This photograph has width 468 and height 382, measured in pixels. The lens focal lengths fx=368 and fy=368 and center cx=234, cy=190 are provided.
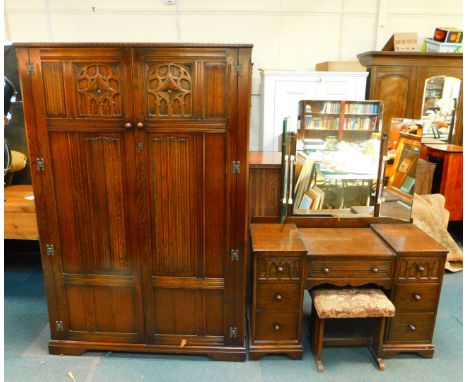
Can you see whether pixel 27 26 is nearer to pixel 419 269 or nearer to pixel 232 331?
pixel 232 331

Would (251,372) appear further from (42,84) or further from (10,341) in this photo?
(42,84)

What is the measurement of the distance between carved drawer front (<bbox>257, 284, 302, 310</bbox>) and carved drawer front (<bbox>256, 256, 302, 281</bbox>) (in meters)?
0.05

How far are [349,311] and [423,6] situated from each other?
3.56m

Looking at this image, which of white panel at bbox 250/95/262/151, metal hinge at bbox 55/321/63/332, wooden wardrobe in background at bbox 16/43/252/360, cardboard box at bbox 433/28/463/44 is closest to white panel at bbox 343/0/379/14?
cardboard box at bbox 433/28/463/44

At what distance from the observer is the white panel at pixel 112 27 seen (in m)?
3.94

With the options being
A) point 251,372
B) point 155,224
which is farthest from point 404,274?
point 155,224

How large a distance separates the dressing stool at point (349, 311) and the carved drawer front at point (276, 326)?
0.50ft

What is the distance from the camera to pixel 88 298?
2.33 m

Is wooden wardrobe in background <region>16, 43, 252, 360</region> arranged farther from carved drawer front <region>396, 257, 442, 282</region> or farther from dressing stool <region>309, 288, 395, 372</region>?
carved drawer front <region>396, 257, 442, 282</region>

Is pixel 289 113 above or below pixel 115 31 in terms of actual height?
below

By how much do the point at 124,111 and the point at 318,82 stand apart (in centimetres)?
226

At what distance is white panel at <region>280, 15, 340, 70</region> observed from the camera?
401cm

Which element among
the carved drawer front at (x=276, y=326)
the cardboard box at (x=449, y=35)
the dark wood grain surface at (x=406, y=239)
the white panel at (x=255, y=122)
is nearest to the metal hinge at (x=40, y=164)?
the carved drawer front at (x=276, y=326)

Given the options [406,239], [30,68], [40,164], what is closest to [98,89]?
[30,68]
